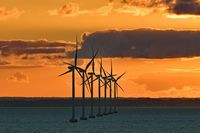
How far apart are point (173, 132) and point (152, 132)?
4.40 metres

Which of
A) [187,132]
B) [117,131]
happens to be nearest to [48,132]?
[117,131]

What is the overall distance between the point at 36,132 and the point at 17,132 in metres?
3.86

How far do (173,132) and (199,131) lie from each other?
5688 millimetres

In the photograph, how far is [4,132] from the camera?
641 feet

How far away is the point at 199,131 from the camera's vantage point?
19825 cm

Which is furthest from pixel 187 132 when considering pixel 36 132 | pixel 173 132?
pixel 36 132

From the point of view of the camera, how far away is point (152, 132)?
19550 centimetres

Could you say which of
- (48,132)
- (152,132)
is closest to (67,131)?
(48,132)

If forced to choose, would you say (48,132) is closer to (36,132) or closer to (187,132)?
(36,132)

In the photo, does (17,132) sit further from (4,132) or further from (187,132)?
(187,132)

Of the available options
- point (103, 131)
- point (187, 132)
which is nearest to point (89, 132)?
point (103, 131)

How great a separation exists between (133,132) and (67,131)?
13.5 m

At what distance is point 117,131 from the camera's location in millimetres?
199875

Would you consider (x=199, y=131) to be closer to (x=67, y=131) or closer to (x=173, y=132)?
(x=173, y=132)
